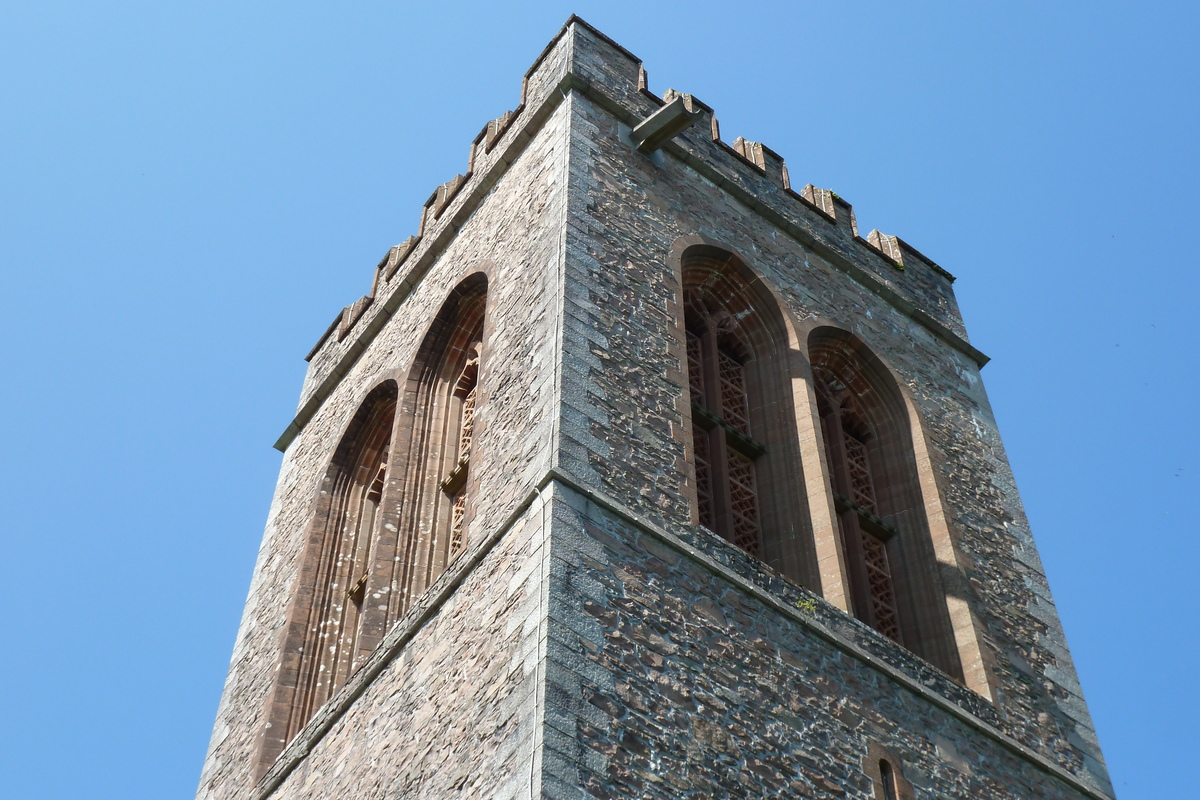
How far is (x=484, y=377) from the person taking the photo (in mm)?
13648

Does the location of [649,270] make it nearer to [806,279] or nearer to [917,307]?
[806,279]

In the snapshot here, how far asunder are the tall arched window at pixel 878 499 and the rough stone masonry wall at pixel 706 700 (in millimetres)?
1719

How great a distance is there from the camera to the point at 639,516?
37.7 feet

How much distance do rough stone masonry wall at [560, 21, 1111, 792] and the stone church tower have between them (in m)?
0.04

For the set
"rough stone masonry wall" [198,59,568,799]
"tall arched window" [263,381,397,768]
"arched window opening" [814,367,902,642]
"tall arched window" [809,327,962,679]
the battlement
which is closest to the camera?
"rough stone masonry wall" [198,59,568,799]

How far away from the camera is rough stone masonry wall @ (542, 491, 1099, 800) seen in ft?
32.2

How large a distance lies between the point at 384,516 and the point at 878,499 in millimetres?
4380

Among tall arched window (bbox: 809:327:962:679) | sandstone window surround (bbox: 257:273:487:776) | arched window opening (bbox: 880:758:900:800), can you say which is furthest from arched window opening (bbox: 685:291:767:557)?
arched window opening (bbox: 880:758:900:800)

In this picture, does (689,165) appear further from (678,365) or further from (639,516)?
(639,516)

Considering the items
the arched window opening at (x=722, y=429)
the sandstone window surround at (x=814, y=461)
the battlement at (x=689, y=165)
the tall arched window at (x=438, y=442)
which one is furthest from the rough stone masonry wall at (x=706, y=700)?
the battlement at (x=689, y=165)

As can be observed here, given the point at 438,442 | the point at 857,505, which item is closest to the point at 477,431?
the point at 438,442

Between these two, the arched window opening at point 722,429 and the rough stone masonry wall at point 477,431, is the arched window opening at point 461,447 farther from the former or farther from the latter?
the arched window opening at point 722,429

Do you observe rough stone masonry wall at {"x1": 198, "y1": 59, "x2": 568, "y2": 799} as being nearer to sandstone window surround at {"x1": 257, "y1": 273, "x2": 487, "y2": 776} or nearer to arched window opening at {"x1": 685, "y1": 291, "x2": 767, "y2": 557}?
Result: sandstone window surround at {"x1": 257, "y1": 273, "x2": 487, "y2": 776}

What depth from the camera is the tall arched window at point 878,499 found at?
13.9 m
